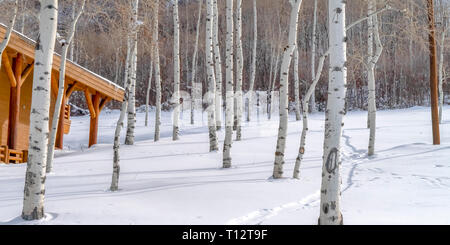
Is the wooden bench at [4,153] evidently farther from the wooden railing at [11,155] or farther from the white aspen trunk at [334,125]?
the white aspen trunk at [334,125]

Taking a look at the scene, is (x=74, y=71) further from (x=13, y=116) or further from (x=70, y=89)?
(x=13, y=116)

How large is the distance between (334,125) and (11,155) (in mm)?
11955

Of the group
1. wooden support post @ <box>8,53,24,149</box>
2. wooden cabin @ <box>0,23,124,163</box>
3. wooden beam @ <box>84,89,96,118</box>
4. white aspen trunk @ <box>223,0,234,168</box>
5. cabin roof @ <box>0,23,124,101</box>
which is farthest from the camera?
wooden beam @ <box>84,89,96,118</box>

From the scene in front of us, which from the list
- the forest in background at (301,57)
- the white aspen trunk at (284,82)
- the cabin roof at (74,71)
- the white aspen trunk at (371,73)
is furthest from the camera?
the forest in background at (301,57)

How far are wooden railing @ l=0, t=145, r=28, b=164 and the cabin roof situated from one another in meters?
3.22

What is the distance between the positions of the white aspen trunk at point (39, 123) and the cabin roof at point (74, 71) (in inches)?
316

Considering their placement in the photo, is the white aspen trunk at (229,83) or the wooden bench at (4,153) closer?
the white aspen trunk at (229,83)

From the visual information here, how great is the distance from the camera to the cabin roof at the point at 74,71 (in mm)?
11438

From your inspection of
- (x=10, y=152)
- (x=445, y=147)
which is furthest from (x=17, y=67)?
(x=445, y=147)

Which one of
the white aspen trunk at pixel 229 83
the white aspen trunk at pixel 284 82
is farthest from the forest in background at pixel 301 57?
the white aspen trunk at pixel 284 82

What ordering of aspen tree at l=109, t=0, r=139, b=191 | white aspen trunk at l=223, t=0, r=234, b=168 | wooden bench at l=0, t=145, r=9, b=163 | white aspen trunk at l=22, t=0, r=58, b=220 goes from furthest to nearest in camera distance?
wooden bench at l=0, t=145, r=9, b=163
white aspen trunk at l=223, t=0, r=234, b=168
aspen tree at l=109, t=0, r=139, b=191
white aspen trunk at l=22, t=0, r=58, b=220

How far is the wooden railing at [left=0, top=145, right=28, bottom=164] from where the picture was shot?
1122 centimetres

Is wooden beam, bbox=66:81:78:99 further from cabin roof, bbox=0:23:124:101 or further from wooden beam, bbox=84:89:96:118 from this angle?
wooden beam, bbox=84:89:96:118

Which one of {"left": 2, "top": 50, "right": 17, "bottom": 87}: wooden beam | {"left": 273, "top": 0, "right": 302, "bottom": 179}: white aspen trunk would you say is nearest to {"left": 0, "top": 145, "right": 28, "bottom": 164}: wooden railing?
{"left": 2, "top": 50, "right": 17, "bottom": 87}: wooden beam
